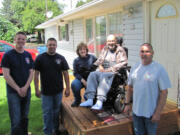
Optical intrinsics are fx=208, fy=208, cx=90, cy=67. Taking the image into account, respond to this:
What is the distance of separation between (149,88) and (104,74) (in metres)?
1.15

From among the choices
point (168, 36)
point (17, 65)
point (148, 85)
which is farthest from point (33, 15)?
point (148, 85)

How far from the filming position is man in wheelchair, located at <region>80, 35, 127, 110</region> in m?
3.12

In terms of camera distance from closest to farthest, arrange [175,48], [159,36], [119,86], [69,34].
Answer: [119,86] < [175,48] < [159,36] < [69,34]

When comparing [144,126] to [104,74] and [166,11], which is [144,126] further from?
[166,11]

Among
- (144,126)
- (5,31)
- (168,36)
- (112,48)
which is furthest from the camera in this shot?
(5,31)

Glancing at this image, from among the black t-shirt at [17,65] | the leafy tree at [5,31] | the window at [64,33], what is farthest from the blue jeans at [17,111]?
the leafy tree at [5,31]

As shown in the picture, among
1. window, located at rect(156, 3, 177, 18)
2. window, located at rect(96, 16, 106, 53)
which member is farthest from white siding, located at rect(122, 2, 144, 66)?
window, located at rect(96, 16, 106, 53)

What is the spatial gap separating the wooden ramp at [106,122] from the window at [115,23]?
3253 millimetres

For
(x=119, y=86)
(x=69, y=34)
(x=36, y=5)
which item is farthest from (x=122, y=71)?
(x=36, y=5)

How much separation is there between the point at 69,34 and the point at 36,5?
84.9ft

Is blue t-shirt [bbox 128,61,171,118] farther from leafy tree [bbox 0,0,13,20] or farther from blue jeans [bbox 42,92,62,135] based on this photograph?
leafy tree [bbox 0,0,13,20]

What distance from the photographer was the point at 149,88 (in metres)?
2.19

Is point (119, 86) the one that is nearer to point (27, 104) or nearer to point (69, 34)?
point (27, 104)

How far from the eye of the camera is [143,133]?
8.02 feet
